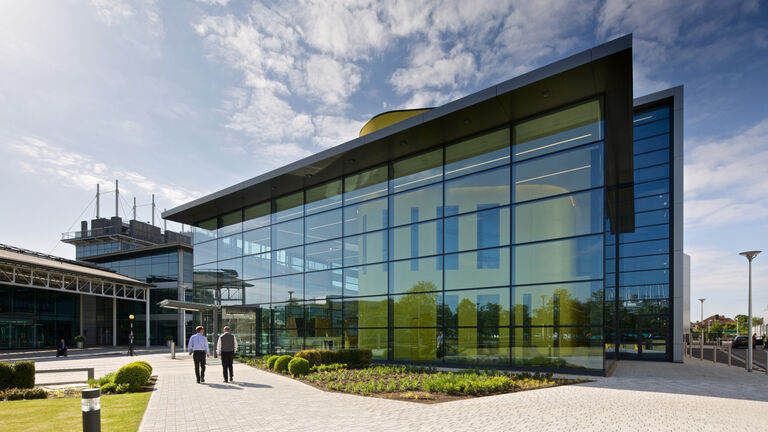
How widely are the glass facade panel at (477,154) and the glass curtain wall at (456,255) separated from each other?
4cm

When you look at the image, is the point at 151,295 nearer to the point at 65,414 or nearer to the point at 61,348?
the point at 61,348

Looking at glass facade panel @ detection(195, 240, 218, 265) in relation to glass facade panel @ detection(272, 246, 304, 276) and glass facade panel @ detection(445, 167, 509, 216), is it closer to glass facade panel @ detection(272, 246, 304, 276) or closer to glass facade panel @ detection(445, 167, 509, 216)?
glass facade panel @ detection(272, 246, 304, 276)

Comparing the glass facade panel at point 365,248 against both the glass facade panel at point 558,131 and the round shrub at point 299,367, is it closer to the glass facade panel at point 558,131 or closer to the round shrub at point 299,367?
the round shrub at point 299,367

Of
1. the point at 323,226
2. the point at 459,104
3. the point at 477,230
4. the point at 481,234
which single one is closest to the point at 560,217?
the point at 481,234

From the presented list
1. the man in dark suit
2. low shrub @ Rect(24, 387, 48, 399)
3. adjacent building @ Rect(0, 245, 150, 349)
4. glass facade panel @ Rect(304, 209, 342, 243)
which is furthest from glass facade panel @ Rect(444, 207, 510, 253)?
adjacent building @ Rect(0, 245, 150, 349)

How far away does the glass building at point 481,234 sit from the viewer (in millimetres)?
15633

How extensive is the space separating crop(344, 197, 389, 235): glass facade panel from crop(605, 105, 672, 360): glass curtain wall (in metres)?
11.2

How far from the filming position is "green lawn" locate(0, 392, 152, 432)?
8.41 metres

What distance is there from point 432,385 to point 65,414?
26.2ft

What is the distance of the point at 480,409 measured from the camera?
9805mm

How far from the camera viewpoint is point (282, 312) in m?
25.6

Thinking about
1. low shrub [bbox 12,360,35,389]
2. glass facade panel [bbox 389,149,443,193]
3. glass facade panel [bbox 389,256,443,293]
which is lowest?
low shrub [bbox 12,360,35,389]

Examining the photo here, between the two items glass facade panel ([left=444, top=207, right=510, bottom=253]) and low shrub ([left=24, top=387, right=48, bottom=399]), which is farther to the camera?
glass facade panel ([left=444, top=207, right=510, bottom=253])

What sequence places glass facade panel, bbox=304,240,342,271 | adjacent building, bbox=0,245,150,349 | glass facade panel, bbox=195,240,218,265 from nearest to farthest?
glass facade panel, bbox=304,240,342,271 → glass facade panel, bbox=195,240,218,265 → adjacent building, bbox=0,245,150,349
